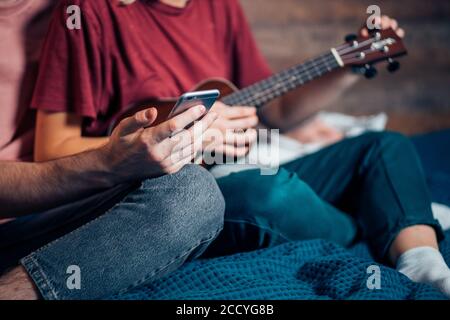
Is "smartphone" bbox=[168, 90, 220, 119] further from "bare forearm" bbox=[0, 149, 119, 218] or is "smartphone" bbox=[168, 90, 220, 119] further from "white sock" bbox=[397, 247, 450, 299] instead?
"white sock" bbox=[397, 247, 450, 299]

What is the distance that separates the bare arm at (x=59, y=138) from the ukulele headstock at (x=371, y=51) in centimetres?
54

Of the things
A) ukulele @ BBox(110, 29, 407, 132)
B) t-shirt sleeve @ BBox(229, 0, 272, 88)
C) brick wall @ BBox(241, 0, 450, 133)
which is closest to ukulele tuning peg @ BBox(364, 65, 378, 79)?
ukulele @ BBox(110, 29, 407, 132)

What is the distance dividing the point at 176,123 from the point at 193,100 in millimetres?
42

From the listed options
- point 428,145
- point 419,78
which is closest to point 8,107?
point 428,145

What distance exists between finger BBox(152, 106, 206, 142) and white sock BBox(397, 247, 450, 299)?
0.43 metres

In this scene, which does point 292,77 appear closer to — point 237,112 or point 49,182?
point 237,112

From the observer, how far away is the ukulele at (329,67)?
1.12m

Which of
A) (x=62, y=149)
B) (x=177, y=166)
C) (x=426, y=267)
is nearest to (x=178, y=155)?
(x=177, y=166)

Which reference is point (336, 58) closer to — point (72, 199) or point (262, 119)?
point (262, 119)

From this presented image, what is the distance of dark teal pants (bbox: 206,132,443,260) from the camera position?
90 cm

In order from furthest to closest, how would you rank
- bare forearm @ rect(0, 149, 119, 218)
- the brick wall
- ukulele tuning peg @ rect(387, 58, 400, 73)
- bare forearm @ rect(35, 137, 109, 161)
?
the brick wall < ukulele tuning peg @ rect(387, 58, 400, 73) < bare forearm @ rect(35, 137, 109, 161) < bare forearm @ rect(0, 149, 119, 218)

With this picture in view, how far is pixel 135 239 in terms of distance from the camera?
75 cm

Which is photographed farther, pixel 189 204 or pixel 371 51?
pixel 371 51

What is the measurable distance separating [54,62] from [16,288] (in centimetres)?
42
